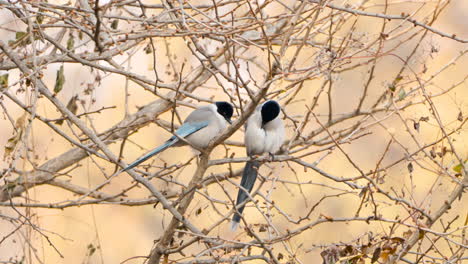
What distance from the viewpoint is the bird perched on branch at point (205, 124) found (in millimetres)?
5141

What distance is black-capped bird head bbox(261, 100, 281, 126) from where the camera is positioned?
4836 millimetres

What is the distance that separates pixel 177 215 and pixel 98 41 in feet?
3.21

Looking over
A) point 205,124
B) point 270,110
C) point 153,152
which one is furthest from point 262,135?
point 153,152

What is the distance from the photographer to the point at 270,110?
15.9ft

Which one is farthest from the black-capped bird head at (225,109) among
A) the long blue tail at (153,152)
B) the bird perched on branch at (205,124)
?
the long blue tail at (153,152)

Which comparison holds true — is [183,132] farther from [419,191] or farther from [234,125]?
[419,191]

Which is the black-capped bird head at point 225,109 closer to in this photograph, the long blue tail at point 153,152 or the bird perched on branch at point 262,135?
the bird perched on branch at point 262,135

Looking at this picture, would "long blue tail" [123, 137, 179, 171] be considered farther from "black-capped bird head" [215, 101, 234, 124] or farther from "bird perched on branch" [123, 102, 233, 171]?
"black-capped bird head" [215, 101, 234, 124]

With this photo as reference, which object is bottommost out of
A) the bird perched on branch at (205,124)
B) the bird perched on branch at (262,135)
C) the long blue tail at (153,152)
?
the long blue tail at (153,152)

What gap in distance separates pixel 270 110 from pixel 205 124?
56 cm

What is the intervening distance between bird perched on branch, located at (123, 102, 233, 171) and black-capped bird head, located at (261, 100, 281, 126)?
0.42 metres

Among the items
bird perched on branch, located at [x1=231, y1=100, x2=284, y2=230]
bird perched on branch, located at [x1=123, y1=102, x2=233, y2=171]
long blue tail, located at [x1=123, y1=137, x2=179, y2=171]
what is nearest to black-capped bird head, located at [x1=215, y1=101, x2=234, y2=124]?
bird perched on branch, located at [x1=123, y1=102, x2=233, y2=171]

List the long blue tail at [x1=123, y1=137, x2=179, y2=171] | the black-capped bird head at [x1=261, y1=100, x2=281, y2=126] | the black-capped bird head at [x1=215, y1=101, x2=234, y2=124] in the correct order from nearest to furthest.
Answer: the long blue tail at [x1=123, y1=137, x2=179, y2=171] < the black-capped bird head at [x1=261, y1=100, x2=281, y2=126] < the black-capped bird head at [x1=215, y1=101, x2=234, y2=124]

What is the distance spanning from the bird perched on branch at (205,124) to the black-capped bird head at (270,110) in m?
0.42
